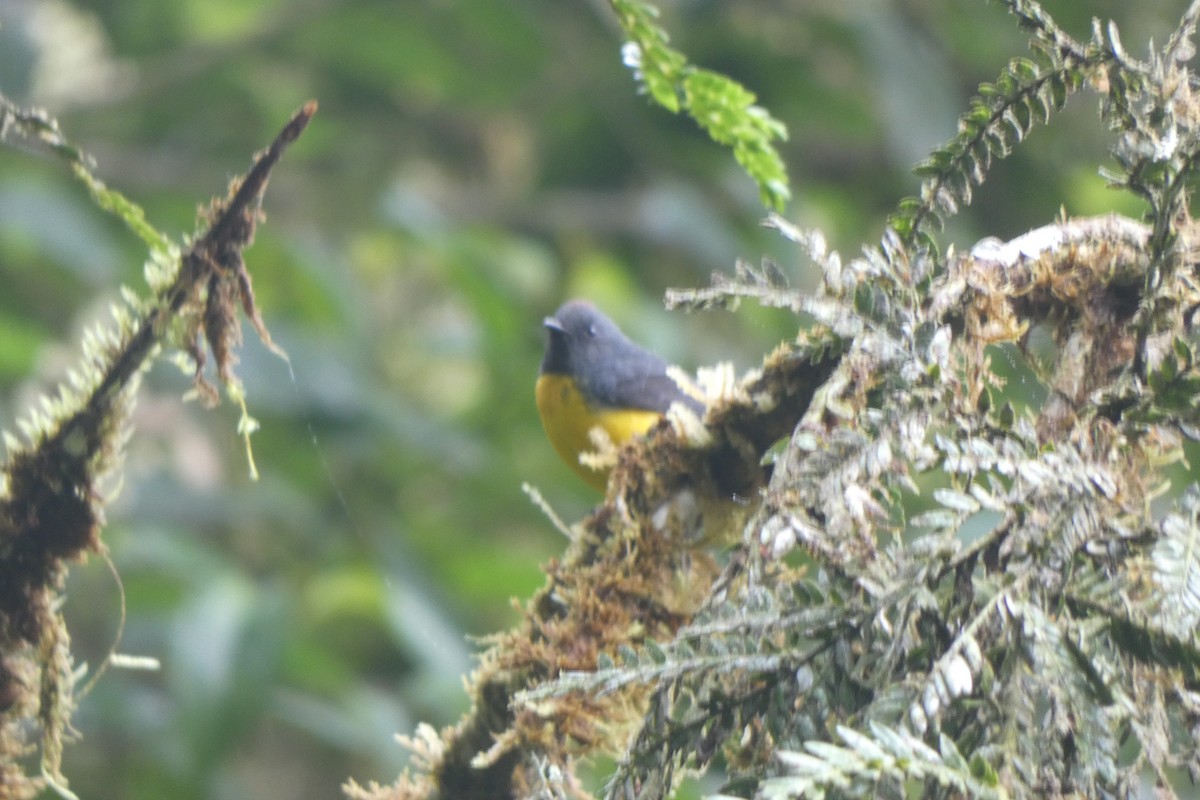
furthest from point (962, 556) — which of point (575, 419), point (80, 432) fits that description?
point (575, 419)

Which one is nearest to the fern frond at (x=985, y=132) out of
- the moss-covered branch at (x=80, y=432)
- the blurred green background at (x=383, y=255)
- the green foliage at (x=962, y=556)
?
the green foliage at (x=962, y=556)

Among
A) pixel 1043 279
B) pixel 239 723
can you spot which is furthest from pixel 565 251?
pixel 1043 279

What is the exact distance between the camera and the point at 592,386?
4434mm

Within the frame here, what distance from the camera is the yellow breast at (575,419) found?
166 inches

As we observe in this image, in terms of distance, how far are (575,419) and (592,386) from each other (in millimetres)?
133

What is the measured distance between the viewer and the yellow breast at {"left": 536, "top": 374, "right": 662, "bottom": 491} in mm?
4227

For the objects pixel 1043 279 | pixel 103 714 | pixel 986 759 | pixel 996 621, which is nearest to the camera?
pixel 986 759

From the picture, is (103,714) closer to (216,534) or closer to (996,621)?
(216,534)

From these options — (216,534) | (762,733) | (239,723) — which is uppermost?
(216,534)

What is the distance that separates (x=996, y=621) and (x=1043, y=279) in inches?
28.6

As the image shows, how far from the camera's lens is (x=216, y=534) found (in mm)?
7332

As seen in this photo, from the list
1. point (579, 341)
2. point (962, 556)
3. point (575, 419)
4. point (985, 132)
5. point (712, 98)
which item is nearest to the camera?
point (962, 556)

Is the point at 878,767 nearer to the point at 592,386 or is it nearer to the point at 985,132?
the point at 985,132

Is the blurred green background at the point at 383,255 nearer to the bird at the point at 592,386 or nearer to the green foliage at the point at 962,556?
the bird at the point at 592,386
